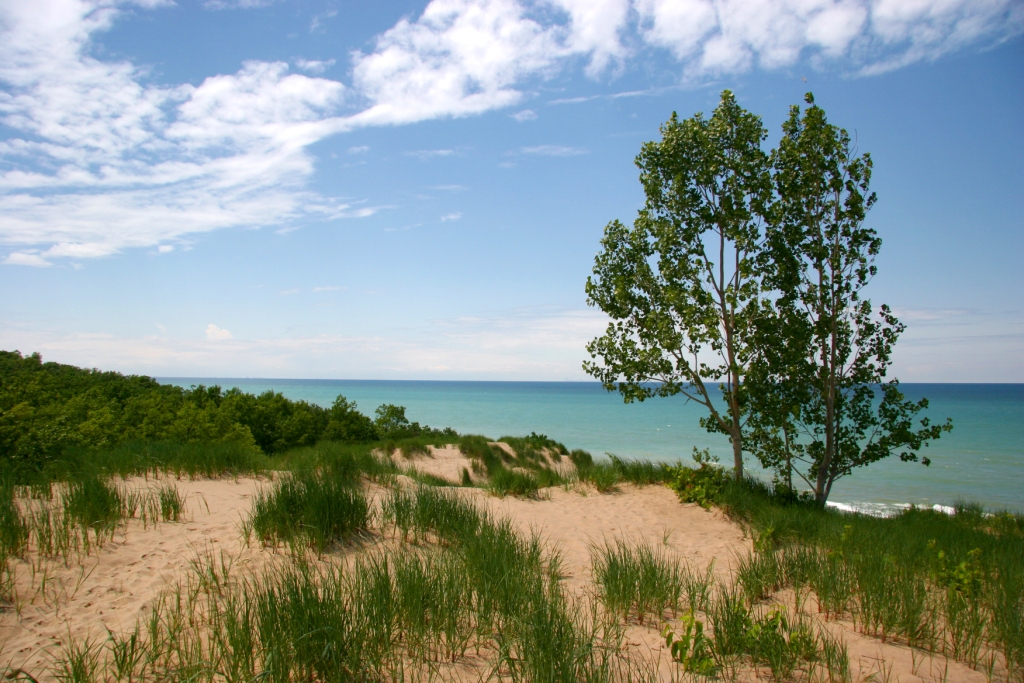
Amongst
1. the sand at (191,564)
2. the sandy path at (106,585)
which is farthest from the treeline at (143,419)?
the sandy path at (106,585)

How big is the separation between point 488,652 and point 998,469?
2998 cm

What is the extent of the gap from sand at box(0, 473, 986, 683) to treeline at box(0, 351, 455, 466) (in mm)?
2507

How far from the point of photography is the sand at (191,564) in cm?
413

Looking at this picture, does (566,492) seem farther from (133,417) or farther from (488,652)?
(133,417)

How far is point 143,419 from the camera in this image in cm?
1410

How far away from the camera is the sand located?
163 inches

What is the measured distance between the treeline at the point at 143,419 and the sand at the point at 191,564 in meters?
2.51

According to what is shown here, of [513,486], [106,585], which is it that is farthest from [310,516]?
[513,486]

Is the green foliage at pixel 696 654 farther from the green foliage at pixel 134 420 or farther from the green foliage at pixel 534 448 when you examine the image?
the green foliage at pixel 534 448

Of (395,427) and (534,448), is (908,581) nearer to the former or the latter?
(534,448)

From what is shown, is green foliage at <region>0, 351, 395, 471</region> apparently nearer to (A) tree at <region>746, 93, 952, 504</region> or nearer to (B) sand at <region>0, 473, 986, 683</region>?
(B) sand at <region>0, 473, 986, 683</region>

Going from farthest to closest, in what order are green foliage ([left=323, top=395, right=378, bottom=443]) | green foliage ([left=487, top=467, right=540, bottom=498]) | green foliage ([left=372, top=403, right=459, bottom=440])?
green foliage ([left=372, top=403, right=459, bottom=440]), green foliage ([left=323, top=395, right=378, bottom=443]), green foliage ([left=487, top=467, right=540, bottom=498])

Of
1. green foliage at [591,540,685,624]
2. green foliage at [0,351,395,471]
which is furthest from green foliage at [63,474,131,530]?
green foliage at [591,540,685,624]

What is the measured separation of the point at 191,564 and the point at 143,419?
11028 millimetres
